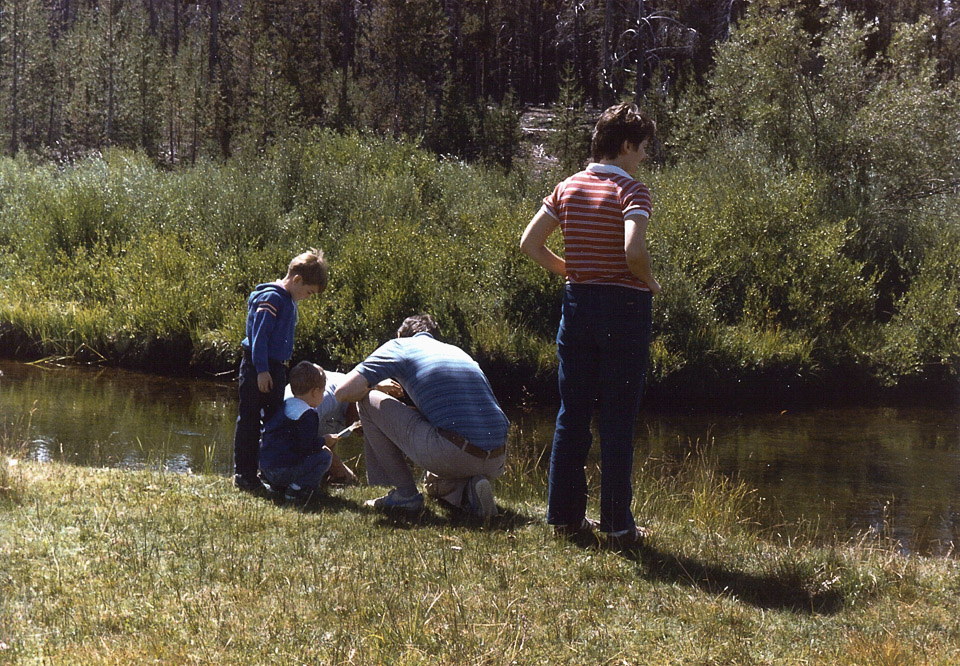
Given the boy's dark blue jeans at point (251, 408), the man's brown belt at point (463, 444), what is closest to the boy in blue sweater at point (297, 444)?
the boy's dark blue jeans at point (251, 408)

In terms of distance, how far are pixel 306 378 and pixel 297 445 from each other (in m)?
0.44

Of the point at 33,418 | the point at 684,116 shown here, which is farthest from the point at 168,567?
the point at 684,116

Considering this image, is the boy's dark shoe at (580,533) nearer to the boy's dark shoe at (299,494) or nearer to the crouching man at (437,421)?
Result: the crouching man at (437,421)

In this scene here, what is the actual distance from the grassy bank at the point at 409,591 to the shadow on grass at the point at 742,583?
0.05 feet

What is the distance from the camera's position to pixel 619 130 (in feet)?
17.1

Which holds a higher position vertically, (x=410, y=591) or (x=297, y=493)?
(x=410, y=591)

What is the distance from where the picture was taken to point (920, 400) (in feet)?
59.3

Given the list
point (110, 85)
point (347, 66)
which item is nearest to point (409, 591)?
point (347, 66)

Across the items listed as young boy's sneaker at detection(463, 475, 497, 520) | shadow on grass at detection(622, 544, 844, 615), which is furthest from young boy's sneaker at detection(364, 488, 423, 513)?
shadow on grass at detection(622, 544, 844, 615)

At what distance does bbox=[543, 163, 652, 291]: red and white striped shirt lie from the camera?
5172 millimetres

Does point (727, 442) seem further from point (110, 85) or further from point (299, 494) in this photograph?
point (110, 85)

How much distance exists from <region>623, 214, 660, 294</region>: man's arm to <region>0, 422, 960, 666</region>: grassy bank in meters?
1.51

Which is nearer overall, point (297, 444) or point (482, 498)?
point (482, 498)

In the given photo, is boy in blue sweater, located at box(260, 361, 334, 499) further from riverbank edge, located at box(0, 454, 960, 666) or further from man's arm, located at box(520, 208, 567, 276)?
man's arm, located at box(520, 208, 567, 276)
